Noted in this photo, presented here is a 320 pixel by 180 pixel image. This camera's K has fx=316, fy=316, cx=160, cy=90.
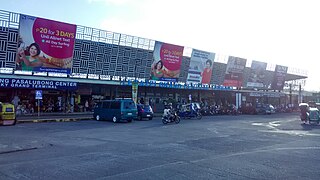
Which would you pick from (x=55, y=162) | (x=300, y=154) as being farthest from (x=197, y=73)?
(x=55, y=162)

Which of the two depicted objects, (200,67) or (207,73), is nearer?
(200,67)

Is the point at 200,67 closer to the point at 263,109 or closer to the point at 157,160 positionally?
the point at 263,109

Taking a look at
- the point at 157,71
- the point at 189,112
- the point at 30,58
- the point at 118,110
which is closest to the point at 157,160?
the point at 118,110

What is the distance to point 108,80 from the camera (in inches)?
1538

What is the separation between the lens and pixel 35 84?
105 feet

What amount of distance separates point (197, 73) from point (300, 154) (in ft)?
124

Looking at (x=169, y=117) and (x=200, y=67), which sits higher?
(x=200, y=67)

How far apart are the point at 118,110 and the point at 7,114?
325 inches

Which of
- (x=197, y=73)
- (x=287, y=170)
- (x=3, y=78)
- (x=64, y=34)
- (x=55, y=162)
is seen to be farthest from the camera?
(x=197, y=73)

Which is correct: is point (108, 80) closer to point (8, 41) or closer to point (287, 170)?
point (8, 41)

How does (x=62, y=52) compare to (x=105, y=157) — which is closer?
(x=105, y=157)

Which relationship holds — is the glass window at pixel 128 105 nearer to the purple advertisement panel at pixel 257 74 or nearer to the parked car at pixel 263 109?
the parked car at pixel 263 109

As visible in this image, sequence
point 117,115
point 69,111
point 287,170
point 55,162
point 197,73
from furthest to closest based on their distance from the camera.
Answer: point 197,73, point 69,111, point 117,115, point 55,162, point 287,170

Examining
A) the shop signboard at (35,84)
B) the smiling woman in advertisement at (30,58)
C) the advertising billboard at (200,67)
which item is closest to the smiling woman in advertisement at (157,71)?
the advertising billboard at (200,67)
